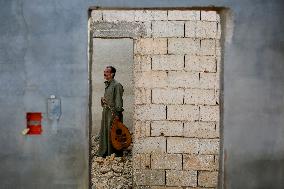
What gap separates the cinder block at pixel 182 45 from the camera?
6.59m

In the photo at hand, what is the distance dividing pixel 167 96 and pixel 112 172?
2.69 meters

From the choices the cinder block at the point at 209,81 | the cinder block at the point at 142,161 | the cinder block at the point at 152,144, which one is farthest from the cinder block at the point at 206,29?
the cinder block at the point at 142,161

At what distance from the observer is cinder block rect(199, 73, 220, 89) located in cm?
663

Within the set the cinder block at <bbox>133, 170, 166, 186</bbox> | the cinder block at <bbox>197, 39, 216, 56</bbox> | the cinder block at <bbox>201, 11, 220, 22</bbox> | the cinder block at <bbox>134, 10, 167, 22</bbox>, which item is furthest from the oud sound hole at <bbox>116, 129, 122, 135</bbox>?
the cinder block at <bbox>201, 11, 220, 22</bbox>

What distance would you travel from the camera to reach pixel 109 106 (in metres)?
9.07

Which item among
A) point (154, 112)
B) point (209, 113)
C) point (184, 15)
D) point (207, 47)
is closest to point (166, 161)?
point (154, 112)

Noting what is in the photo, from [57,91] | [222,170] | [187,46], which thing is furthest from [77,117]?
[187,46]

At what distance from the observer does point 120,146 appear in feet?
29.1

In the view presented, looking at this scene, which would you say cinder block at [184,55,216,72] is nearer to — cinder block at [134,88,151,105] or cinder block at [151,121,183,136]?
cinder block at [134,88,151,105]

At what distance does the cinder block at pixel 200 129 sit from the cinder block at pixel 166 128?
0.12 m

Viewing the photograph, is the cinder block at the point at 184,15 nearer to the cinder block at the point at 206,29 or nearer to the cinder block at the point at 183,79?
the cinder block at the point at 206,29

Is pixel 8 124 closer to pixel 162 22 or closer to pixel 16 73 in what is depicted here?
pixel 16 73

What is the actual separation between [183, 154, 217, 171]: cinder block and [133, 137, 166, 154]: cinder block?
42cm

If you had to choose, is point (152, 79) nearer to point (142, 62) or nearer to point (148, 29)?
point (142, 62)
